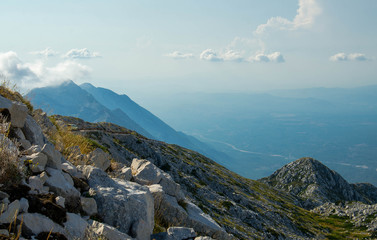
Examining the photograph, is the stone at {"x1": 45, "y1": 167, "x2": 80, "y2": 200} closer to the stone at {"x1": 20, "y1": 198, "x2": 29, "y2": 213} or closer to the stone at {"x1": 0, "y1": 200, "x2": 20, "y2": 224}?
the stone at {"x1": 20, "y1": 198, "x2": 29, "y2": 213}

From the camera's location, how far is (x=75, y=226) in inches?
347

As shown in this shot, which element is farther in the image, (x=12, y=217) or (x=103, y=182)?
(x=103, y=182)

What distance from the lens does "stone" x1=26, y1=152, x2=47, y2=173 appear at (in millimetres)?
9672

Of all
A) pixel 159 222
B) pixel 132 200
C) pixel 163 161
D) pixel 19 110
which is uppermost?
pixel 19 110

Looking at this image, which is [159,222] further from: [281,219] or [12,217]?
[281,219]

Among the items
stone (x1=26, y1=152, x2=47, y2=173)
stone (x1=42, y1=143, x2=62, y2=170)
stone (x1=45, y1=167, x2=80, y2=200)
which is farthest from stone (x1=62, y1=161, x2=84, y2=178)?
stone (x1=26, y1=152, x2=47, y2=173)

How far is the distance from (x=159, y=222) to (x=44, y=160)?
20.6 ft

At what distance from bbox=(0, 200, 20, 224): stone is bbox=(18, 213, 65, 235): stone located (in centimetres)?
21

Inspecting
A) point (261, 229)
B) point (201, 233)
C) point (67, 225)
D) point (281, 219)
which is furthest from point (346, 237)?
point (67, 225)

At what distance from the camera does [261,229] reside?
47.7 meters

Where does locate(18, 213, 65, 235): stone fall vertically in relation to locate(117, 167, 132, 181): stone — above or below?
above

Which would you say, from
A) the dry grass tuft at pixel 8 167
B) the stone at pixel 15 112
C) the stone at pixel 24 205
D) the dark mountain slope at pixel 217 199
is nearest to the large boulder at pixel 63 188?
the dry grass tuft at pixel 8 167

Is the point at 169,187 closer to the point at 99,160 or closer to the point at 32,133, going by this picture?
the point at 99,160

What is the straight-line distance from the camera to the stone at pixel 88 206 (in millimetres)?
10109
